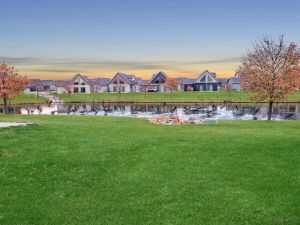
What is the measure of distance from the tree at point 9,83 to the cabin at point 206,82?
335 feet

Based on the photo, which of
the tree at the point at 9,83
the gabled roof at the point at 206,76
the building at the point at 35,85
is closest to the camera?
the tree at the point at 9,83

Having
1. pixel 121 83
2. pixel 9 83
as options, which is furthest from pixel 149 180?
pixel 121 83

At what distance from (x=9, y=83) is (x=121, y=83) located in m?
108

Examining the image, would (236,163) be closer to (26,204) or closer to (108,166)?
(108,166)

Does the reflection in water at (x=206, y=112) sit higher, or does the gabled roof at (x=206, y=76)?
the gabled roof at (x=206, y=76)

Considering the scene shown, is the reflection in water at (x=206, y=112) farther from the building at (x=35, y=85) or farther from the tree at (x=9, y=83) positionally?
the building at (x=35, y=85)

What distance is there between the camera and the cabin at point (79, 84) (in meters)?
174

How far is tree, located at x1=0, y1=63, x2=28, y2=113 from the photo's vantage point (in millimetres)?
59969

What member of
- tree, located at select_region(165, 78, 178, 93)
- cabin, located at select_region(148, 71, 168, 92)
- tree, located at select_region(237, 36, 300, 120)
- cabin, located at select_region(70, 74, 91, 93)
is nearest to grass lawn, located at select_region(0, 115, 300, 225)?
tree, located at select_region(237, 36, 300, 120)

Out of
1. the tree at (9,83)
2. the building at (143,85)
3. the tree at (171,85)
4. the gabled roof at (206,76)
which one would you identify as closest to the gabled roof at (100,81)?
the building at (143,85)

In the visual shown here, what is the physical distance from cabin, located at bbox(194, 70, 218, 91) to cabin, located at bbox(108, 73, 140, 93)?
27.2 meters

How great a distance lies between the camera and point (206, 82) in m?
158

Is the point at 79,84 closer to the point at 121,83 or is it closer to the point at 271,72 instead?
the point at 121,83

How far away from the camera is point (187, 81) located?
17262cm
